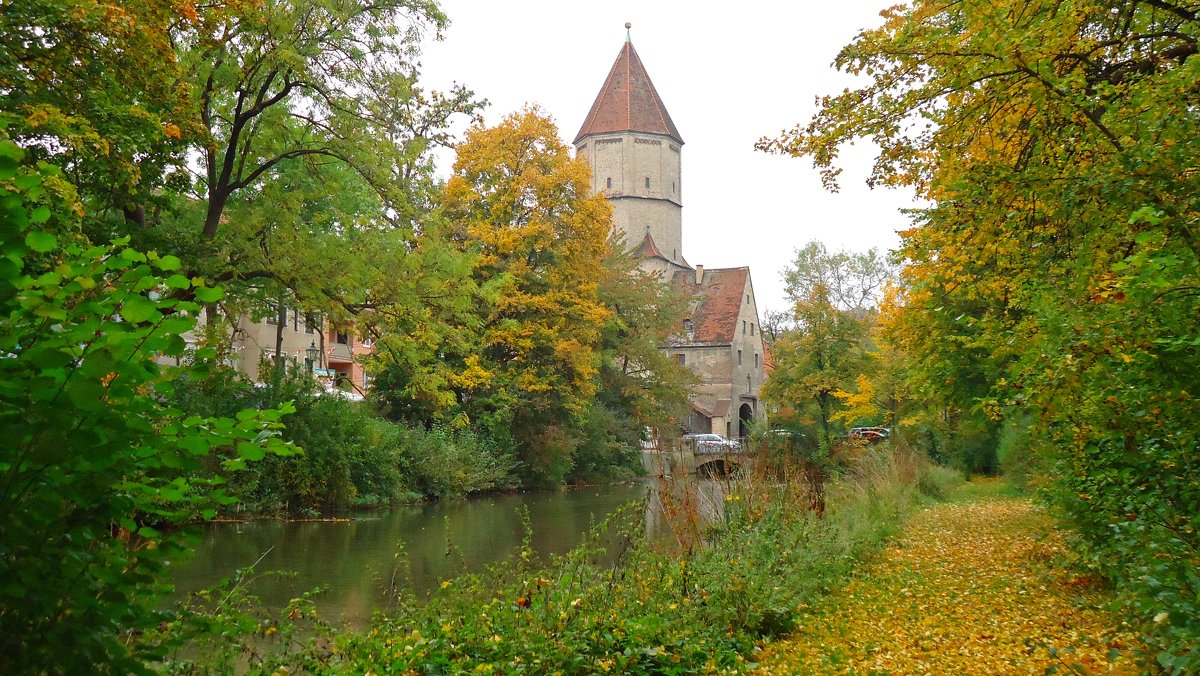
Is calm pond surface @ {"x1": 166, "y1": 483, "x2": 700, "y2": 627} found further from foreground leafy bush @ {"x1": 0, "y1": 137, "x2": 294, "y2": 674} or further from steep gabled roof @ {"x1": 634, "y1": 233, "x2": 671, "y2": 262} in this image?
steep gabled roof @ {"x1": 634, "y1": 233, "x2": 671, "y2": 262}

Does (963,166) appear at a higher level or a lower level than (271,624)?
higher

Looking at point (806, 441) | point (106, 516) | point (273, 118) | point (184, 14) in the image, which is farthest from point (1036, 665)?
point (806, 441)

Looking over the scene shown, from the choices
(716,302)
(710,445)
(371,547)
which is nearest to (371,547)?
(371,547)

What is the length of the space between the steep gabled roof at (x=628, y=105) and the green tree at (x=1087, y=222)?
56388mm

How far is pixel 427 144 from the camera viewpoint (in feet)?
66.5

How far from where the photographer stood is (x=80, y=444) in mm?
2387

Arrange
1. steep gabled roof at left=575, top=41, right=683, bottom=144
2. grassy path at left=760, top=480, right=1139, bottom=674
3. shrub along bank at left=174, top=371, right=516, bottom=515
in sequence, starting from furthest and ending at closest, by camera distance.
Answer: steep gabled roof at left=575, top=41, right=683, bottom=144 → shrub along bank at left=174, top=371, right=516, bottom=515 → grassy path at left=760, top=480, right=1139, bottom=674

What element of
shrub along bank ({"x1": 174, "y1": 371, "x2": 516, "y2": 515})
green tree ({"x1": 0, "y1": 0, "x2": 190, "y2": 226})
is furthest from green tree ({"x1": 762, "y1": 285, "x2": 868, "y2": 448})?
green tree ({"x1": 0, "y1": 0, "x2": 190, "y2": 226})

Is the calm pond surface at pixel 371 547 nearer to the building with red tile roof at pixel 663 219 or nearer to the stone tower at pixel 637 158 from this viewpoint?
the building with red tile roof at pixel 663 219

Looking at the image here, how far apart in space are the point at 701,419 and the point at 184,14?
53731mm

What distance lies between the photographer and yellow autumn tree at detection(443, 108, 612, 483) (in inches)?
1157

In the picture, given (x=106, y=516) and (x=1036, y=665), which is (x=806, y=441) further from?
(x=106, y=516)

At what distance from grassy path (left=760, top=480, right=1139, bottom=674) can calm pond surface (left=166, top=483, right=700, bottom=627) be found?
2250mm

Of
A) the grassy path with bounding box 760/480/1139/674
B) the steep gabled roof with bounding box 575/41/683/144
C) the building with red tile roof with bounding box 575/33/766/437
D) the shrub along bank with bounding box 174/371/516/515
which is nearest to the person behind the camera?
the grassy path with bounding box 760/480/1139/674
